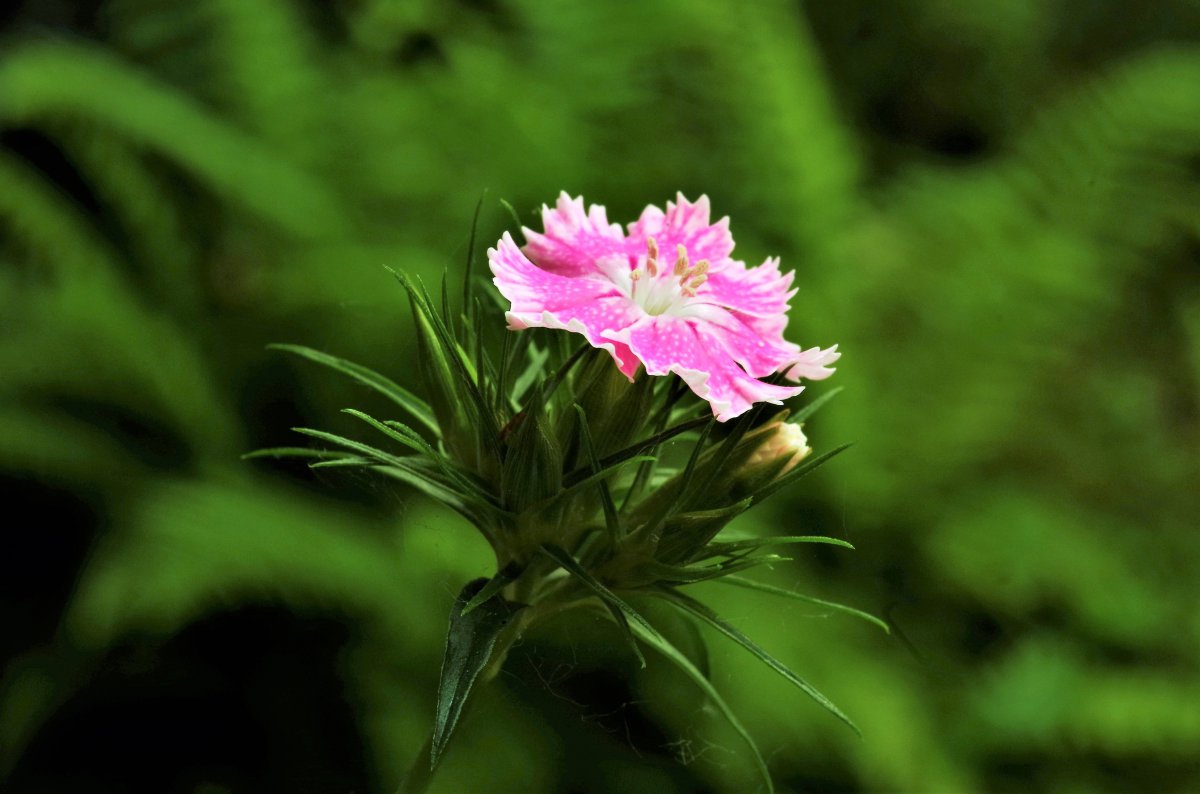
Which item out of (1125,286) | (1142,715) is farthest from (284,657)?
(1125,286)

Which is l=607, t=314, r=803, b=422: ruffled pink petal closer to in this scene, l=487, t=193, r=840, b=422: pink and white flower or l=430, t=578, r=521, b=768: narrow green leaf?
l=487, t=193, r=840, b=422: pink and white flower

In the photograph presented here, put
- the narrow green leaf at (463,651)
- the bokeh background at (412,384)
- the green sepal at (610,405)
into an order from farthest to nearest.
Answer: the bokeh background at (412,384), the green sepal at (610,405), the narrow green leaf at (463,651)

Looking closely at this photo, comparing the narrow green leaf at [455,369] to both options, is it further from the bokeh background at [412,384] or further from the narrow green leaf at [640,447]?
the bokeh background at [412,384]

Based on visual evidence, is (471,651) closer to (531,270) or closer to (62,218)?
(531,270)

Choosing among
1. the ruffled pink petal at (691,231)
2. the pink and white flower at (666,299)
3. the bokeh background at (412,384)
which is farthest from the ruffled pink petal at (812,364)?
the bokeh background at (412,384)

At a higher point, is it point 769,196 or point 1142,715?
point 769,196

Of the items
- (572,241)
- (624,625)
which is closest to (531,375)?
(572,241)

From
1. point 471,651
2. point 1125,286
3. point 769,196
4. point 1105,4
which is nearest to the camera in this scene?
point 471,651
